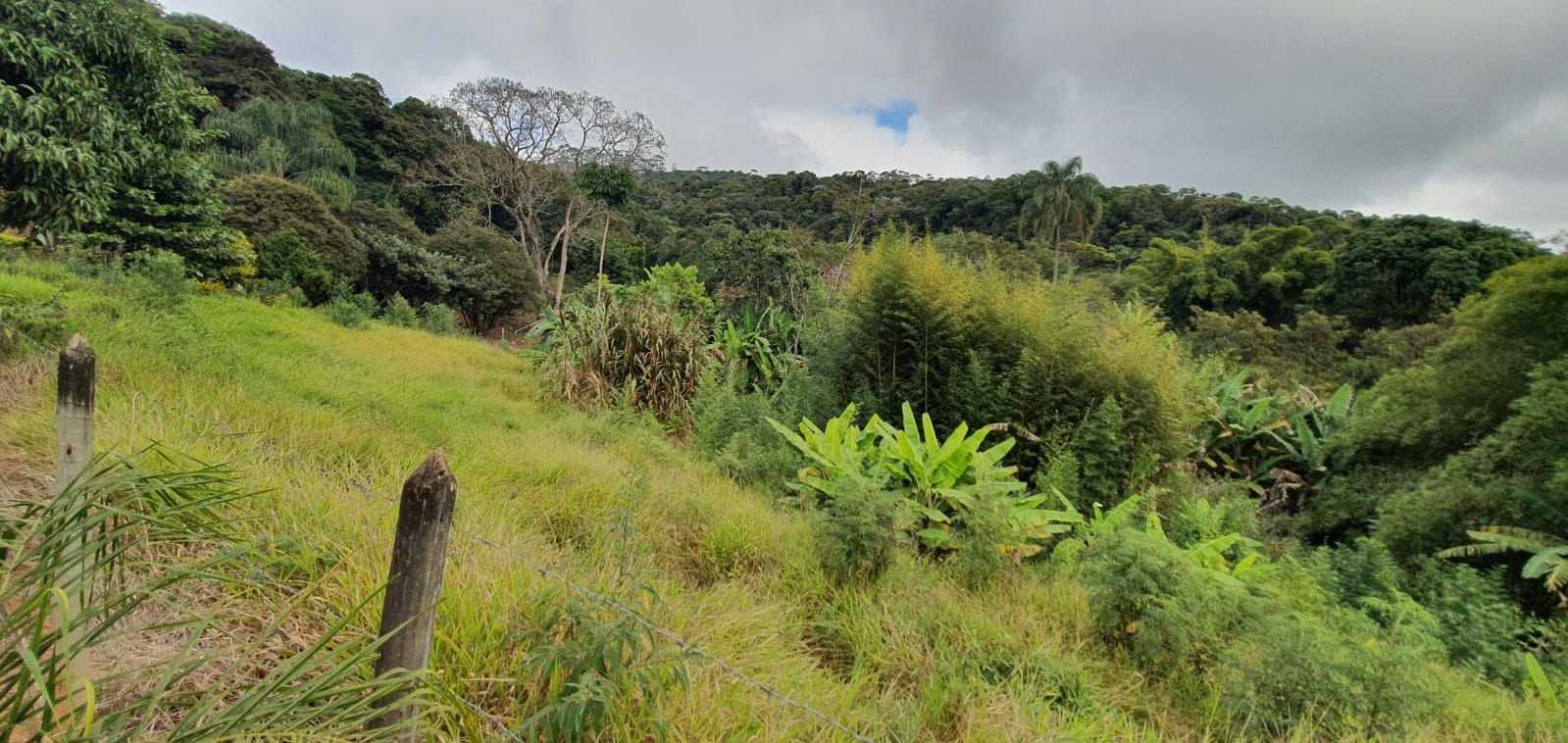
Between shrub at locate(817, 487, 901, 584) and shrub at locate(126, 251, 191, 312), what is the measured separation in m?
5.67

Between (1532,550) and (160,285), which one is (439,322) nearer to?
(160,285)

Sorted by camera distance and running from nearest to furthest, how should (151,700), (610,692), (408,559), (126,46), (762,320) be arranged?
(151,700)
(408,559)
(610,692)
(126,46)
(762,320)

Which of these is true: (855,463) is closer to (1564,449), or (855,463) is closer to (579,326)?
(579,326)

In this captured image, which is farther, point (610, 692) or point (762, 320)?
point (762, 320)

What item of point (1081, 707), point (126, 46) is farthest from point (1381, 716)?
point (126, 46)

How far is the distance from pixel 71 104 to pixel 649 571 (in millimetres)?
5856

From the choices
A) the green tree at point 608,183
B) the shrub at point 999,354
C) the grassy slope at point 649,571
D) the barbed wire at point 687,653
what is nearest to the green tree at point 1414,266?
the shrub at point 999,354

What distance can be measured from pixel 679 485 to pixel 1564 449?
617cm

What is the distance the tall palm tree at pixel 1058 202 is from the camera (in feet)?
100

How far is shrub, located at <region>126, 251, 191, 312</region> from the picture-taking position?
491cm

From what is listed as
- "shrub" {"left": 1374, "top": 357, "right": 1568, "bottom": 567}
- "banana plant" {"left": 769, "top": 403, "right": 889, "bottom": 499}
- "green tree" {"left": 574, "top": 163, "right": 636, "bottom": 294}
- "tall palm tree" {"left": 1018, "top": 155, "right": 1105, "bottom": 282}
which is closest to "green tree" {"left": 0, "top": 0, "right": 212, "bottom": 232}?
"banana plant" {"left": 769, "top": 403, "right": 889, "bottom": 499}

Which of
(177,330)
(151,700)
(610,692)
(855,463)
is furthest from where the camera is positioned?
(177,330)

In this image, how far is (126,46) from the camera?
5012 millimetres

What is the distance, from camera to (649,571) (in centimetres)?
208
